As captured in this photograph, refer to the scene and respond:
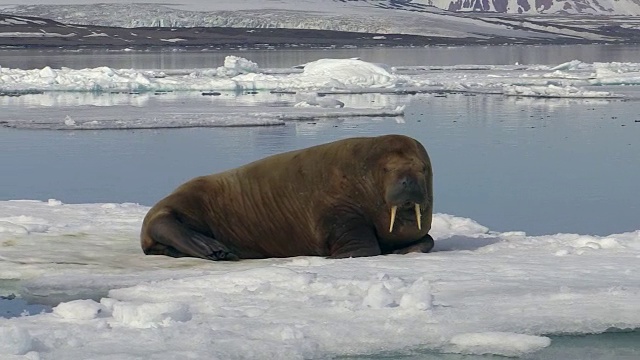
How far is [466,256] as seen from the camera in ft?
15.5

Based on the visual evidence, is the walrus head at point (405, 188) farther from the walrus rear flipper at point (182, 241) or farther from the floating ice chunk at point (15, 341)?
the floating ice chunk at point (15, 341)

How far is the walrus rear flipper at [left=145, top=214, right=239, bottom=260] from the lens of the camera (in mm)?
4875

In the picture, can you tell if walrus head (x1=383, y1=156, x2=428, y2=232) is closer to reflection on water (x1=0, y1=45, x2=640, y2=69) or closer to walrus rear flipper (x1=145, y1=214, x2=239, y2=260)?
walrus rear flipper (x1=145, y1=214, x2=239, y2=260)

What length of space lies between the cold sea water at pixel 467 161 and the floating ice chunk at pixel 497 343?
46 mm

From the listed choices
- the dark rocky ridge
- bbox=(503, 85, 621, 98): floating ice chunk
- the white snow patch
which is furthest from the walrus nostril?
the dark rocky ridge

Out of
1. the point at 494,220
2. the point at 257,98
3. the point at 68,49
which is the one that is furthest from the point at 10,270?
the point at 68,49

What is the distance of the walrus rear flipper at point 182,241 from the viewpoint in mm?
4875

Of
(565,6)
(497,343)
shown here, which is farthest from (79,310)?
(565,6)

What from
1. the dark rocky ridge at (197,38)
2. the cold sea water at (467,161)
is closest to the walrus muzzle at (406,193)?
the cold sea water at (467,161)

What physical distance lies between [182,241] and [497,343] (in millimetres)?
1966

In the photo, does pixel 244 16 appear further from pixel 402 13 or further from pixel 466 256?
pixel 466 256

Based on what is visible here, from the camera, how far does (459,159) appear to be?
10.2m

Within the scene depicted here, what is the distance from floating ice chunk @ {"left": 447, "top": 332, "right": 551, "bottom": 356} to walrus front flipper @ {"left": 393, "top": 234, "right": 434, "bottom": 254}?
1.53m

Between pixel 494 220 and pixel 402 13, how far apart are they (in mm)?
69167
